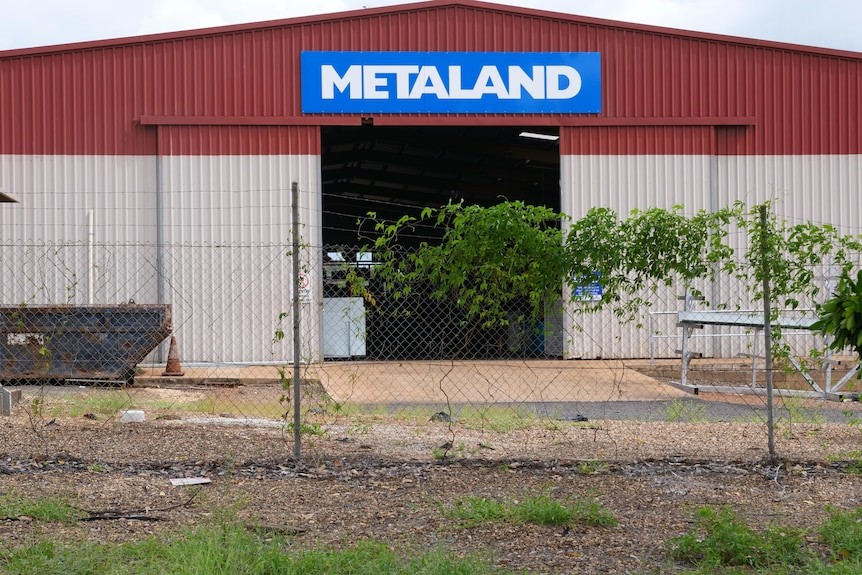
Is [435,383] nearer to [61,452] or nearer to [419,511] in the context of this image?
[61,452]

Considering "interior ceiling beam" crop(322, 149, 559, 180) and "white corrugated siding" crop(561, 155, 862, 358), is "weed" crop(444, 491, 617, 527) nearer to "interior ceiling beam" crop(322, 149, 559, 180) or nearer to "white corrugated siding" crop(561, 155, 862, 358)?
"white corrugated siding" crop(561, 155, 862, 358)

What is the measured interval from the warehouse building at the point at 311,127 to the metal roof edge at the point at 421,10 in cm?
4

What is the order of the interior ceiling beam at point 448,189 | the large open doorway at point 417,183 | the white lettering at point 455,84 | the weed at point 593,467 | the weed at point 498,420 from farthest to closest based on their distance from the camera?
the interior ceiling beam at point 448,189
the large open doorway at point 417,183
the white lettering at point 455,84
the weed at point 498,420
the weed at point 593,467

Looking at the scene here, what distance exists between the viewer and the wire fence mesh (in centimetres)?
1091

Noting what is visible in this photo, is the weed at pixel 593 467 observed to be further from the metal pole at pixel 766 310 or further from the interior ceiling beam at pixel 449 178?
the interior ceiling beam at pixel 449 178

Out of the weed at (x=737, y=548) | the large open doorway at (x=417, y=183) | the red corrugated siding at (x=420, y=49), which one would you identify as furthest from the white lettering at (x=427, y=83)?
the weed at (x=737, y=548)

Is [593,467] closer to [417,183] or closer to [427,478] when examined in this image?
[427,478]

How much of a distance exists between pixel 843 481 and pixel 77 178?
1557 centimetres

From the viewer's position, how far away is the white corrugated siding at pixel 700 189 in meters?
19.6

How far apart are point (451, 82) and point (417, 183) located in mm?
12596

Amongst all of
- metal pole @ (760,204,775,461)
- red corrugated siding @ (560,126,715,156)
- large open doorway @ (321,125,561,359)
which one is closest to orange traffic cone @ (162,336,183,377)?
large open doorway @ (321,125,561,359)

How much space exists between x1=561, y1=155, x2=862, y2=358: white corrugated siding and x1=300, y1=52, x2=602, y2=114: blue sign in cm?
148

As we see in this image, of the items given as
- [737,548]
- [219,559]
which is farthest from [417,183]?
[219,559]

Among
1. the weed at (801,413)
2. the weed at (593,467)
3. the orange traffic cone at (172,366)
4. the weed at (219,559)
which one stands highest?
the orange traffic cone at (172,366)
